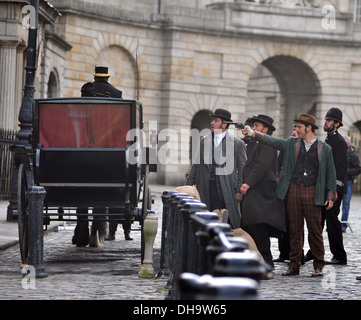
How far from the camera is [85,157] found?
11406 millimetres

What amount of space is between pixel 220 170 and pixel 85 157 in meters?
1.70

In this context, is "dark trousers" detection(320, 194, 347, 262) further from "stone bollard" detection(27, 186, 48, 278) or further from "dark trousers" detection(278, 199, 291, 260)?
"stone bollard" detection(27, 186, 48, 278)

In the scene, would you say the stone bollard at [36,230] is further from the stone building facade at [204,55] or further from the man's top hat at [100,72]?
the stone building facade at [204,55]

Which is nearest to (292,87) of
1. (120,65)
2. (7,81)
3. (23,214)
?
(120,65)

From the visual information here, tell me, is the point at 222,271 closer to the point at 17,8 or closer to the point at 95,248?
the point at 95,248

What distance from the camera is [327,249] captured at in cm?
1491

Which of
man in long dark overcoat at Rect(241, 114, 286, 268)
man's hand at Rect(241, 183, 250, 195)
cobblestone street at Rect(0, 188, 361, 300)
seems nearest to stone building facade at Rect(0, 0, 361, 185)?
cobblestone street at Rect(0, 188, 361, 300)

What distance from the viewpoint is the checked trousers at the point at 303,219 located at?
11320mm

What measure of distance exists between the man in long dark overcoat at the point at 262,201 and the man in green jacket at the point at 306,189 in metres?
0.18

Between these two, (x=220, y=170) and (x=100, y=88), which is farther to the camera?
(x=100, y=88)

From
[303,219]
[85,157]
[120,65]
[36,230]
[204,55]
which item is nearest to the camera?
[36,230]

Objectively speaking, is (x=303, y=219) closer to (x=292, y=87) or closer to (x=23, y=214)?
(x=23, y=214)

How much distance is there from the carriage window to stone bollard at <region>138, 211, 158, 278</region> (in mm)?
1207

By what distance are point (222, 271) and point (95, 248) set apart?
9.55m
